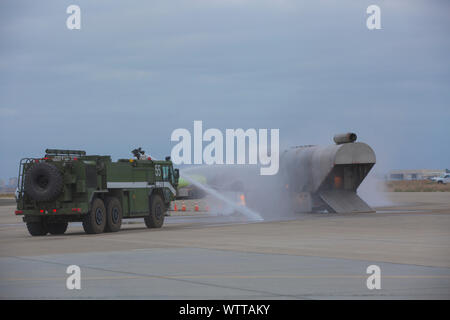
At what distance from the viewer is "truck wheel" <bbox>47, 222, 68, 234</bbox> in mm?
29000

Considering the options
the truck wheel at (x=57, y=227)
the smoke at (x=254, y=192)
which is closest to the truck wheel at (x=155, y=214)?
the truck wheel at (x=57, y=227)

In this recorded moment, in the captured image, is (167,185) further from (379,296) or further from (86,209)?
(379,296)

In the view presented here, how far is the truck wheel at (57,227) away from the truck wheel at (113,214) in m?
1.69

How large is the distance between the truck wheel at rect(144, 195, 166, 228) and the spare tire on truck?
5117 mm

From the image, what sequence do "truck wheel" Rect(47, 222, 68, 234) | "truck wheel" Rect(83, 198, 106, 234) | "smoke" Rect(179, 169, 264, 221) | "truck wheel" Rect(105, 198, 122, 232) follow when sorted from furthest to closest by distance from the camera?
"smoke" Rect(179, 169, 264, 221)
"truck wheel" Rect(47, 222, 68, 234)
"truck wheel" Rect(105, 198, 122, 232)
"truck wheel" Rect(83, 198, 106, 234)

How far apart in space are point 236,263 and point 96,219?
12772 millimetres

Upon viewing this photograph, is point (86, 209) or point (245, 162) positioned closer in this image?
point (86, 209)

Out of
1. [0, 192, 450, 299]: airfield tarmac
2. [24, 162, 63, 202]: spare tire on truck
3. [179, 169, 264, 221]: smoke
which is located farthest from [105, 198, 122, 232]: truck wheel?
[179, 169, 264, 221]: smoke

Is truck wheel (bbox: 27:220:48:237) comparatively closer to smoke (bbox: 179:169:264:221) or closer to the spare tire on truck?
the spare tire on truck

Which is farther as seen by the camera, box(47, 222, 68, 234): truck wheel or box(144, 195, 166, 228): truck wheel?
box(144, 195, 166, 228): truck wheel

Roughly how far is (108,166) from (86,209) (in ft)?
7.52

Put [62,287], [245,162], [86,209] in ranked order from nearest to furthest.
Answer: [62,287] < [86,209] < [245,162]
